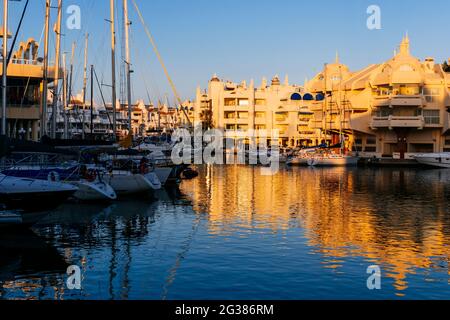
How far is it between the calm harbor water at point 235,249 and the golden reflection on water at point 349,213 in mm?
77

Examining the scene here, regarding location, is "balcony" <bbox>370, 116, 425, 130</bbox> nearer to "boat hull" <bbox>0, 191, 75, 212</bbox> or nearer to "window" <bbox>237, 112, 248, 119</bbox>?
"window" <bbox>237, 112, 248, 119</bbox>

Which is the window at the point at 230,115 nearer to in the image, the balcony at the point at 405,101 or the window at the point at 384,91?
the window at the point at 384,91

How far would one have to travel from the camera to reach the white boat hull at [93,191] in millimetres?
37938

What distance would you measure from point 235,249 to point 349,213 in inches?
534

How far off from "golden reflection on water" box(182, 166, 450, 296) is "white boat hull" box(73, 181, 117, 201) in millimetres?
5880

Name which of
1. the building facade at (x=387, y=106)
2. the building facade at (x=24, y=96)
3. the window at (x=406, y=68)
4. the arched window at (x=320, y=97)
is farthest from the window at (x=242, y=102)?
the building facade at (x=24, y=96)

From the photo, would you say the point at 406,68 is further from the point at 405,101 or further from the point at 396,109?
the point at 396,109

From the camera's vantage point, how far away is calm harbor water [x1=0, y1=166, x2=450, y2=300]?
19.0m

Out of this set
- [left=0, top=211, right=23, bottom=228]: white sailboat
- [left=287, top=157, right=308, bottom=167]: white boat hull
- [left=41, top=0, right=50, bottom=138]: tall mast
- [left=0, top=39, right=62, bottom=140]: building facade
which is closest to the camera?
[left=0, top=211, right=23, bottom=228]: white sailboat

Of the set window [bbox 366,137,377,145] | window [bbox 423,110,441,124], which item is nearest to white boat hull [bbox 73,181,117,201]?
window [bbox 423,110,441,124]

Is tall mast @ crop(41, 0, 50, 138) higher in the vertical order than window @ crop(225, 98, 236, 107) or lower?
lower

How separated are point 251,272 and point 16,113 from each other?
5049 cm

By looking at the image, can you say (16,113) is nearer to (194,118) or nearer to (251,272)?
(251,272)

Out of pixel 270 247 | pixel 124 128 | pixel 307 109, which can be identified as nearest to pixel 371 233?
pixel 270 247
